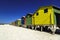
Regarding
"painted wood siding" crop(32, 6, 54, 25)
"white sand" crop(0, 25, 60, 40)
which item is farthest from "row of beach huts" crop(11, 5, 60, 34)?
"white sand" crop(0, 25, 60, 40)

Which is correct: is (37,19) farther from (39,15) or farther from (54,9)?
(54,9)

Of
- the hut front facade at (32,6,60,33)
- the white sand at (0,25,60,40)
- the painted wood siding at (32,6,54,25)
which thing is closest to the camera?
the white sand at (0,25,60,40)

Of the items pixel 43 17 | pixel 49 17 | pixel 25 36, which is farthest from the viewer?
pixel 43 17

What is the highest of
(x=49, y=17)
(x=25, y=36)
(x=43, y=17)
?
(x=43, y=17)

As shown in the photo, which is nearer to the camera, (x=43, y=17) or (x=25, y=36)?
(x=25, y=36)

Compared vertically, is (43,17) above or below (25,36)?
above

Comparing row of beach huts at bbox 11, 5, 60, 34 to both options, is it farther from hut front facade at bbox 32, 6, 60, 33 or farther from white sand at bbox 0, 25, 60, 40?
white sand at bbox 0, 25, 60, 40

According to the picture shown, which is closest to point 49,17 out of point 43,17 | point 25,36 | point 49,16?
point 49,16

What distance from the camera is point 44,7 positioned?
2288 centimetres

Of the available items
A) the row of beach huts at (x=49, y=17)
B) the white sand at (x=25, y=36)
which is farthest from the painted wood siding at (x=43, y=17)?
the white sand at (x=25, y=36)

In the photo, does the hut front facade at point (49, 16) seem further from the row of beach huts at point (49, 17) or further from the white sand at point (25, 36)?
the white sand at point (25, 36)

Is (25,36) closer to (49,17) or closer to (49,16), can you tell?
(49,17)

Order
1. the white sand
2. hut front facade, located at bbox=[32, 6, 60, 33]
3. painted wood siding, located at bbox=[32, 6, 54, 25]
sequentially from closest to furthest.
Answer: the white sand → hut front facade, located at bbox=[32, 6, 60, 33] → painted wood siding, located at bbox=[32, 6, 54, 25]

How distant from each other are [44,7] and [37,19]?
3360mm
